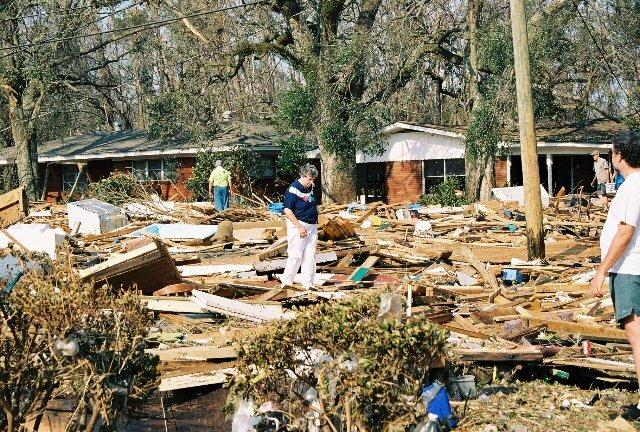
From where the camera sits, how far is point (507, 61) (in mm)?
26266

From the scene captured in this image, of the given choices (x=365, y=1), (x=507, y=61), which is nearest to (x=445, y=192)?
(x=507, y=61)

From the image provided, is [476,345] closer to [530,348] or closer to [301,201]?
[530,348]

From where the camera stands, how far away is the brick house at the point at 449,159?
94.8ft

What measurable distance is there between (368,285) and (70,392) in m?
7.24

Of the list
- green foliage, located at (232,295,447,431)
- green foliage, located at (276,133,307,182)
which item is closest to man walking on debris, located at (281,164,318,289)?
green foliage, located at (232,295,447,431)

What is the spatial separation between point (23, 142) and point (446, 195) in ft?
59.9

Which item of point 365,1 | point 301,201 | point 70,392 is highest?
point 365,1

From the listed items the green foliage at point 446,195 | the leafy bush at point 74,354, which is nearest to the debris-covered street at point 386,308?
the leafy bush at point 74,354

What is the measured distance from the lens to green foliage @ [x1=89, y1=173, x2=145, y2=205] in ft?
81.9

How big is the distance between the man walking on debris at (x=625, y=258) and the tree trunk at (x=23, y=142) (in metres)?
32.4

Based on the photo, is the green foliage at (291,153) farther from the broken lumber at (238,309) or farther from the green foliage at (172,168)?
the broken lumber at (238,309)

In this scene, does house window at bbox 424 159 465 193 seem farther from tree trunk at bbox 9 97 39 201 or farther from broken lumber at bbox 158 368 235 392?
broken lumber at bbox 158 368 235 392

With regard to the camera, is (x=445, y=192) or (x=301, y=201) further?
(x=445, y=192)

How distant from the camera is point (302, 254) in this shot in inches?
449
